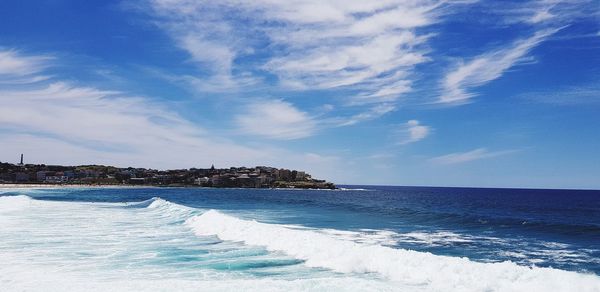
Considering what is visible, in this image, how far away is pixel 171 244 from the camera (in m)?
22.0

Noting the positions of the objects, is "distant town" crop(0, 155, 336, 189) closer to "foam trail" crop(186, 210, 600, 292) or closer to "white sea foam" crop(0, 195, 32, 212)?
"white sea foam" crop(0, 195, 32, 212)

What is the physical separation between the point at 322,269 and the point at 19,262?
34.5ft

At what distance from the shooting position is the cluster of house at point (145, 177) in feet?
541

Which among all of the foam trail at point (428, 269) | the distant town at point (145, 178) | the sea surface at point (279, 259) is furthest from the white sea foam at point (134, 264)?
the distant town at point (145, 178)

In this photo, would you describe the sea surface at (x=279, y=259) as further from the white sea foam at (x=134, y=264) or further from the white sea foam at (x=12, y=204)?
the white sea foam at (x=12, y=204)

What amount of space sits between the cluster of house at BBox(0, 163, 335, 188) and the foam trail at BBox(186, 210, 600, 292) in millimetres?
152001

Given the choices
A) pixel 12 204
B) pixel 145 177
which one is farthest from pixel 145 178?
pixel 12 204

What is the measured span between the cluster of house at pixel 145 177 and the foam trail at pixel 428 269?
15200cm

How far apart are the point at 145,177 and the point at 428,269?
602 ft

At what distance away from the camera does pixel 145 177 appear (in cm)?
18650

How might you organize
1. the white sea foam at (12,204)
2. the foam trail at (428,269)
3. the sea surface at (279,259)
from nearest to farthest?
the foam trail at (428,269) → the sea surface at (279,259) → the white sea foam at (12,204)

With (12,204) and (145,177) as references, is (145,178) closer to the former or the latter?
(145,177)

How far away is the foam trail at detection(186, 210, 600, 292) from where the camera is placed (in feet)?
41.4

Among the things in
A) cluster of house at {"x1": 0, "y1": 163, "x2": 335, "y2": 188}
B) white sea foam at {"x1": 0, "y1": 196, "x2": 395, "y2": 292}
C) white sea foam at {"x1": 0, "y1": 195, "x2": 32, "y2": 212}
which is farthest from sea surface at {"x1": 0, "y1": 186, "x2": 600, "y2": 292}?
cluster of house at {"x1": 0, "y1": 163, "x2": 335, "y2": 188}
